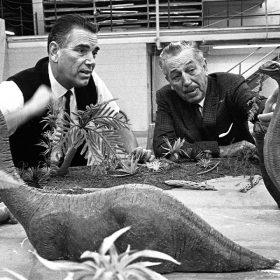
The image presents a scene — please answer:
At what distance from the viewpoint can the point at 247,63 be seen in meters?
7.52

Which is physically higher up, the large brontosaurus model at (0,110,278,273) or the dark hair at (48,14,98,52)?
the dark hair at (48,14,98,52)

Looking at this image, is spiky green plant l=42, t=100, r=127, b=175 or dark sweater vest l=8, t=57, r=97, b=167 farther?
dark sweater vest l=8, t=57, r=97, b=167

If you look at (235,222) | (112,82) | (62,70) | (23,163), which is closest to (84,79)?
(62,70)

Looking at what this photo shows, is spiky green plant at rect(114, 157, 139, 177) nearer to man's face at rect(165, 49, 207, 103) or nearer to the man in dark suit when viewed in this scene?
the man in dark suit

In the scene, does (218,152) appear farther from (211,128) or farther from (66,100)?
(66,100)

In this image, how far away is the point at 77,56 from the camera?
6.85ft

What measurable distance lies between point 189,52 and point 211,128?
0.39 metres

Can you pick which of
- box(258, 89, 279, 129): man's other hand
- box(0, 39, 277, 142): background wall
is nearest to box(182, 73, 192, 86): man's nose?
box(258, 89, 279, 129): man's other hand

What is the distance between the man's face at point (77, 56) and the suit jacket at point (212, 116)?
23.6 inches

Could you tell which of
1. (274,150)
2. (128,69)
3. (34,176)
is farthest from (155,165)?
(128,69)

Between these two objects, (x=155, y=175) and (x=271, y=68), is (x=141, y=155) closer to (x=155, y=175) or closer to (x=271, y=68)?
(x=155, y=175)

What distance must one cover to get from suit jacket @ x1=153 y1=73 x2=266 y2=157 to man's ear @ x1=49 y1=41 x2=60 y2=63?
0.69 meters

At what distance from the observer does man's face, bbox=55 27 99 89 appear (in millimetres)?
2078

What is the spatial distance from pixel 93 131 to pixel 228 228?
679mm
